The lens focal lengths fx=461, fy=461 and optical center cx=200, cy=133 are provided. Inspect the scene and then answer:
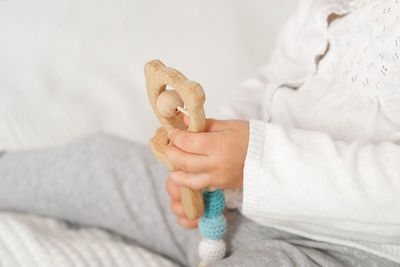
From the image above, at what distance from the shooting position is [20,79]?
1.00 m

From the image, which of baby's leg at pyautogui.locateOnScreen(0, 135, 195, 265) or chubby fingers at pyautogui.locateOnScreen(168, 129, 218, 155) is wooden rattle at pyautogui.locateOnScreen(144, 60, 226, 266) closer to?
chubby fingers at pyautogui.locateOnScreen(168, 129, 218, 155)

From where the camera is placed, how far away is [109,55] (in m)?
1.06

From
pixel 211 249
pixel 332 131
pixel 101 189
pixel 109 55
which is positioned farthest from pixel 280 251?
pixel 109 55

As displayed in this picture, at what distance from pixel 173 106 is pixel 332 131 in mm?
253

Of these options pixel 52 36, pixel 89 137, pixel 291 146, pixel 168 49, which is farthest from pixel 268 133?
pixel 52 36

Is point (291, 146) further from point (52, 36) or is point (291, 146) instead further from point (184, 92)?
point (52, 36)

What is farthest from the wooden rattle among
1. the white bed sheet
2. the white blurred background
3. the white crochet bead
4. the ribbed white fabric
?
the white blurred background

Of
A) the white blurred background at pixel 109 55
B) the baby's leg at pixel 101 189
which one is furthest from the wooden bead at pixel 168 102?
the white blurred background at pixel 109 55

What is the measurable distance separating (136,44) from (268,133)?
25.6 inches

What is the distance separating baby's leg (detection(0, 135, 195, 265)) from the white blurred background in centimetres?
16

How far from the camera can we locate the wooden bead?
1.49ft

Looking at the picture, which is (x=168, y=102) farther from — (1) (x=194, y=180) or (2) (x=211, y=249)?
(2) (x=211, y=249)

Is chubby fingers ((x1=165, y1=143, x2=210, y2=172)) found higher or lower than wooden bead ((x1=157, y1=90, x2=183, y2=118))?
lower

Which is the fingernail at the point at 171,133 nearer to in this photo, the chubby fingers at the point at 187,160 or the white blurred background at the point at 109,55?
the chubby fingers at the point at 187,160
